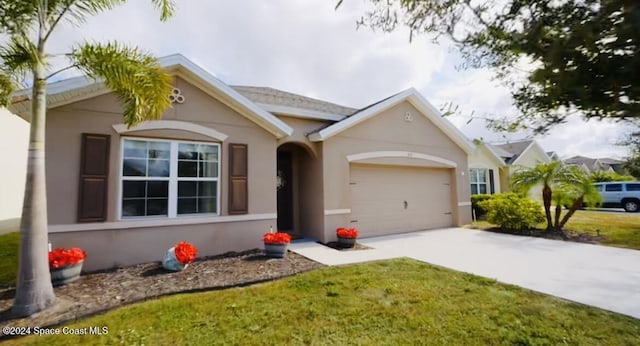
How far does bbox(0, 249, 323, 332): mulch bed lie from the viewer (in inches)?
174

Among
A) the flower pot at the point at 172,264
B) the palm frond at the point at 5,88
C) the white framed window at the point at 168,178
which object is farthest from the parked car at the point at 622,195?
the palm frond at the point at 5,88

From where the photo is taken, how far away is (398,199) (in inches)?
447

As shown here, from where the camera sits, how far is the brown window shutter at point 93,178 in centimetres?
635

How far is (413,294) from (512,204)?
8548 millimetres

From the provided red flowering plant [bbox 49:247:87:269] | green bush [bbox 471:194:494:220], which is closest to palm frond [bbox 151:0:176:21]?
red flowering plant [bbox 49:247:87:269]

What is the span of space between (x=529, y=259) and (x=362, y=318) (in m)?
5.63

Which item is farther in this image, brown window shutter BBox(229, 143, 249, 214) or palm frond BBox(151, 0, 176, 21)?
brown window shutter BBox(229, 143, 249, 214)

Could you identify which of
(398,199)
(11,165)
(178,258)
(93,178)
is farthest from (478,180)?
(11,165)

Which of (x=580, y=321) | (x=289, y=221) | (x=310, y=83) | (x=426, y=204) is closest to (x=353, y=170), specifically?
(x=289, y=221)

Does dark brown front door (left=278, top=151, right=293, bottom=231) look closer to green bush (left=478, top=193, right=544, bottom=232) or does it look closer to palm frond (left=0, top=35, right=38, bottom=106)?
palm frond (left=0, top=35, right=38, bottom=106)

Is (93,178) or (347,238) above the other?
(93,178)

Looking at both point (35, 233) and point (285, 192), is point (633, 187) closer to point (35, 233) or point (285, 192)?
point (285, 192)

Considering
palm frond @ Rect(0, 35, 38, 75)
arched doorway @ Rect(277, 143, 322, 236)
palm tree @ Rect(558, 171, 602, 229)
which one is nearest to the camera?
palm frond @ Rect(0, 35, 38, 75)

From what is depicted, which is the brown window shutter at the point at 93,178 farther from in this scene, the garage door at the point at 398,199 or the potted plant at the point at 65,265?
the garage door at the point at 398,199
